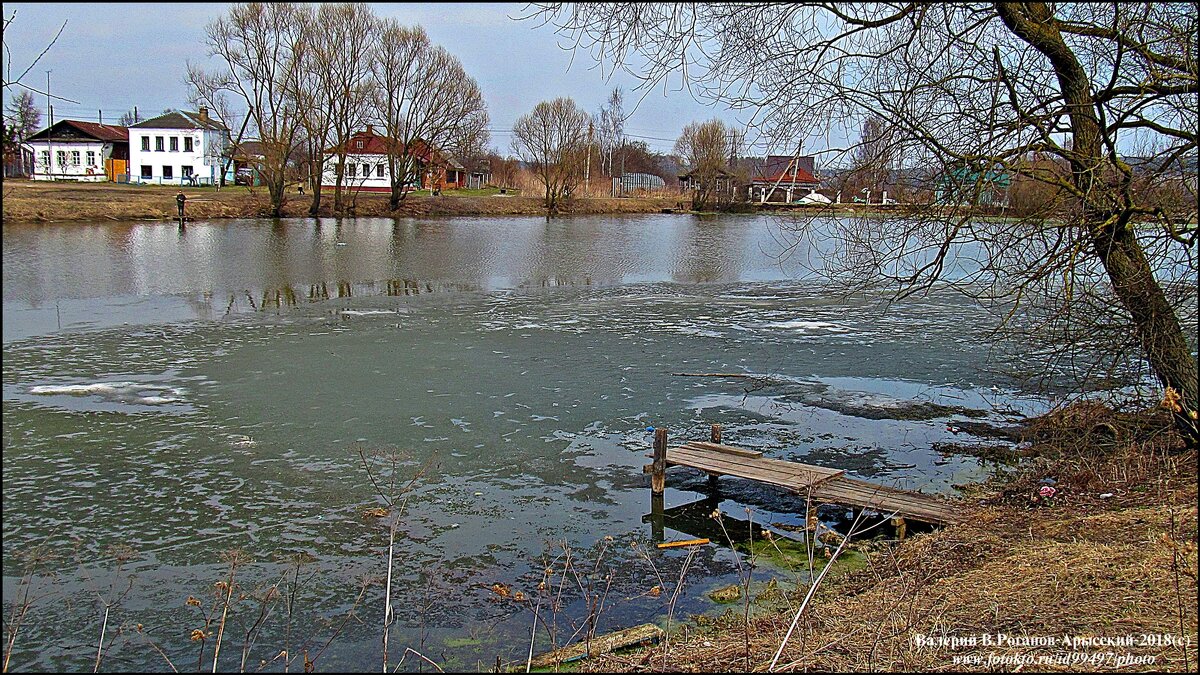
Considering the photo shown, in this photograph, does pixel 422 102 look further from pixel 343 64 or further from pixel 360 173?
pixel 360 173

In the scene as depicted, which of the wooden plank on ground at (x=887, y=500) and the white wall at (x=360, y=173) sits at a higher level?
the white wall at (x=360, y=173)

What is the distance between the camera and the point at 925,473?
9164 mm

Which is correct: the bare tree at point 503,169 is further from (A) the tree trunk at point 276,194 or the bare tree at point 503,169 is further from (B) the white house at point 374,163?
(A) the tree trunk at point 276,194

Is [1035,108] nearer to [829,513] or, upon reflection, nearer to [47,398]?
[829,513]

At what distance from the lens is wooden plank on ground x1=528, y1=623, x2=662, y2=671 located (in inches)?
205

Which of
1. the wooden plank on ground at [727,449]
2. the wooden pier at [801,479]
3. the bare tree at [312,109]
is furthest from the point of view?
the bare tree at [312,109]

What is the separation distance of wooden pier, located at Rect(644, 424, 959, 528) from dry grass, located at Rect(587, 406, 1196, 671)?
36 centimetres

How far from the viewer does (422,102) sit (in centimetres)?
4572

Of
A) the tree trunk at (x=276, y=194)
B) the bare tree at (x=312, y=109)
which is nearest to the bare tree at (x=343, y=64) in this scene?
the bare tree at (x=312, y=109)

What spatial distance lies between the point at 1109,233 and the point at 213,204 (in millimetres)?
35816

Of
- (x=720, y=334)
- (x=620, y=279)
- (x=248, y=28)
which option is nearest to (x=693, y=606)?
(x=720, y=334)

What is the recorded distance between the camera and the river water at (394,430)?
6.26 m

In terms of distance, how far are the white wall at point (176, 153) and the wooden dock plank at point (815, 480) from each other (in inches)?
1523

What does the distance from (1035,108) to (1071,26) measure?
0.68 meters
